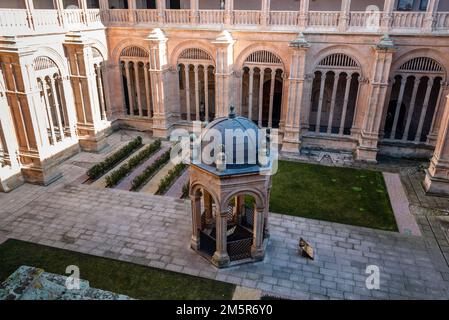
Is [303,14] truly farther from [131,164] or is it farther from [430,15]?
[131,164]

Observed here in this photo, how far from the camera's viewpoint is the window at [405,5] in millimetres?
26312

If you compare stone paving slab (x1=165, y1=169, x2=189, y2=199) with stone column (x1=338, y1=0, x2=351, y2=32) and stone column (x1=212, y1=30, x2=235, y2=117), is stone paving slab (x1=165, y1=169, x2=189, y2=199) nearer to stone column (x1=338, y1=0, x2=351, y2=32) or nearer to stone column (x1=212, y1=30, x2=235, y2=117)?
stone column (x1=212, y1=30, x2=235, y2=117)

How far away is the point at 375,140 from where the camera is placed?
1008 inches

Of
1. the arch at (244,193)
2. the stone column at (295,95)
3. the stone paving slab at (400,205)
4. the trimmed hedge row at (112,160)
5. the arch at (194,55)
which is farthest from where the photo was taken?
the arch at (194,55)

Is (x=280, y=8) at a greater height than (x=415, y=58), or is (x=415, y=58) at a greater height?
(x=280, y=8)

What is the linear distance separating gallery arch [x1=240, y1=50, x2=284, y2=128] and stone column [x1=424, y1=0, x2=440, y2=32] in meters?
9.80

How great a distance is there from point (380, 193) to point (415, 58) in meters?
10.0

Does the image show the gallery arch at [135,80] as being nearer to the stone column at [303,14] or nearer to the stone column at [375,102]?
the stone column at [303,14]

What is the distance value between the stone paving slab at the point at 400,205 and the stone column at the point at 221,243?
975 cm

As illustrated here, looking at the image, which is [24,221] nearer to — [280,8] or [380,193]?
[380,193]

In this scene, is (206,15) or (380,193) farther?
(206,15)

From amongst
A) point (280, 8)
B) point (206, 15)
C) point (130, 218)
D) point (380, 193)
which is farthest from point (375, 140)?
point (130, 218)

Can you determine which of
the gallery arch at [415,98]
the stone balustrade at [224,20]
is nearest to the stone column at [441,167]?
the gallery arch at [415,98]

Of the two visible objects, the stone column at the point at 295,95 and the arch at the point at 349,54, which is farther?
the arch at the point at 349,54
